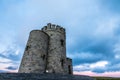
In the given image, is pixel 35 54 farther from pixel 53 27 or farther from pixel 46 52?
pixel 53 27

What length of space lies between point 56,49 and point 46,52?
2137 mm

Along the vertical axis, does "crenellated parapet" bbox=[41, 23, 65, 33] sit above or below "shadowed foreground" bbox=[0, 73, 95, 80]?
above

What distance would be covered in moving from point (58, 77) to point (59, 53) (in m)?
17.5

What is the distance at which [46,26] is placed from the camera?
3183cm

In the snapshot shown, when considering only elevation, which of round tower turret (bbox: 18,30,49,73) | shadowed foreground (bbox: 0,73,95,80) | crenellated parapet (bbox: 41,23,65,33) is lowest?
shadowed foreground (bbox: 0,73,95,80)

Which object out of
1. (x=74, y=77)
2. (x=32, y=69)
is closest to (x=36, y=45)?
(x=32, y=69)

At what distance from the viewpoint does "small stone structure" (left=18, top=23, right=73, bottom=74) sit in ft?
82.3

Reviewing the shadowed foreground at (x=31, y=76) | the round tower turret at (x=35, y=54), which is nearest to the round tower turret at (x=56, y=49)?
the round tower turret at (x=35, y=54)

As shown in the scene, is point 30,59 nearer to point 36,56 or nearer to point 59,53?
point 36,56

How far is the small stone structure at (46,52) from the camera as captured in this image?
25.1 metres

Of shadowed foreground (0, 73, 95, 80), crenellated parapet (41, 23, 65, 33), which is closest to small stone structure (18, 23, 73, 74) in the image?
crenellated parapet (41, 23, 65, 33)

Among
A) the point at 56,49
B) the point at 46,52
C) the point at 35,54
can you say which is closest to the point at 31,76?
the point at 35,54

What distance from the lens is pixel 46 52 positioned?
28.2m

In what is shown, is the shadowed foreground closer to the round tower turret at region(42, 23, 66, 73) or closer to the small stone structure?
the small stone structure
